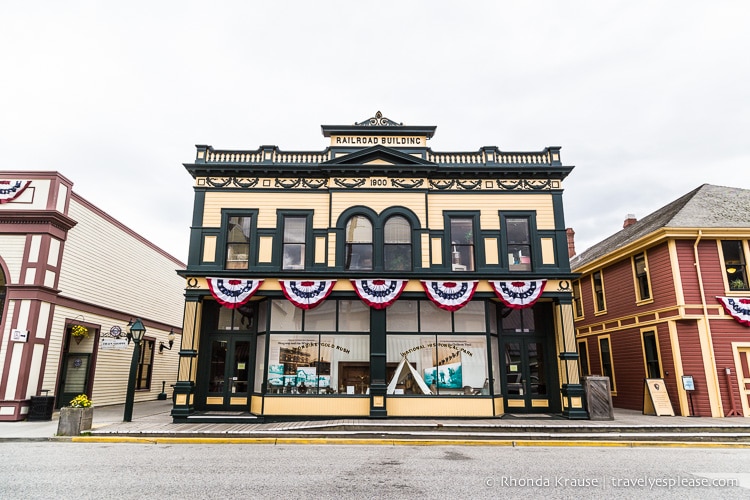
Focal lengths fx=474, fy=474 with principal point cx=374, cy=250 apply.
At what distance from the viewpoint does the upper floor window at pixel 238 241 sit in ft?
54.4

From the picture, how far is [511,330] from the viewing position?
57.0ft

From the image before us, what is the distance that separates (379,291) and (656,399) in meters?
10.4

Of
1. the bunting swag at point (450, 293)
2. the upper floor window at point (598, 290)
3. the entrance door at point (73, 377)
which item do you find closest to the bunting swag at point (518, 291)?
the bunting swag at point (450, 293)

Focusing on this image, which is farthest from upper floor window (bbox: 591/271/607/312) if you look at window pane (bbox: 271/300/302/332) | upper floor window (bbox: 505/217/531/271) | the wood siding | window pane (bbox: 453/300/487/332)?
the wood siding

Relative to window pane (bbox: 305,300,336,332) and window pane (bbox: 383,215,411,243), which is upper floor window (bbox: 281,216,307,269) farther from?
window pane (bbox: 383,215,411,243)

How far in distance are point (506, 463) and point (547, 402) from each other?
27.7ft

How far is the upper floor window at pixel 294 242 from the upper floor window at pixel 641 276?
531 inches

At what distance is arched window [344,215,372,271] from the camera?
16.6 m

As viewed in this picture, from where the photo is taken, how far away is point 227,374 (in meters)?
16.5

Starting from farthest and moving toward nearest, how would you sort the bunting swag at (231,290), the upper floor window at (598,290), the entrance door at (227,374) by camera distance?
1. the upper floor window at (598,290)
2. the entrance door at (227,374)
3. the bunting swag at (231,290)

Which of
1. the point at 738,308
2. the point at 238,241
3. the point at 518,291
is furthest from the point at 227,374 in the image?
the point at 738,308

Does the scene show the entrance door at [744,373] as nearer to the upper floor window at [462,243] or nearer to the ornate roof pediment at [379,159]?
the upper floor window at [462,243]

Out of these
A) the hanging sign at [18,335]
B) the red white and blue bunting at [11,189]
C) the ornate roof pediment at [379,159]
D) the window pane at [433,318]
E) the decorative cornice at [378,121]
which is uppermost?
the decorative cornice at [378,121]

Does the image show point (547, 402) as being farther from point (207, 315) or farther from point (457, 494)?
point (207, 315)
